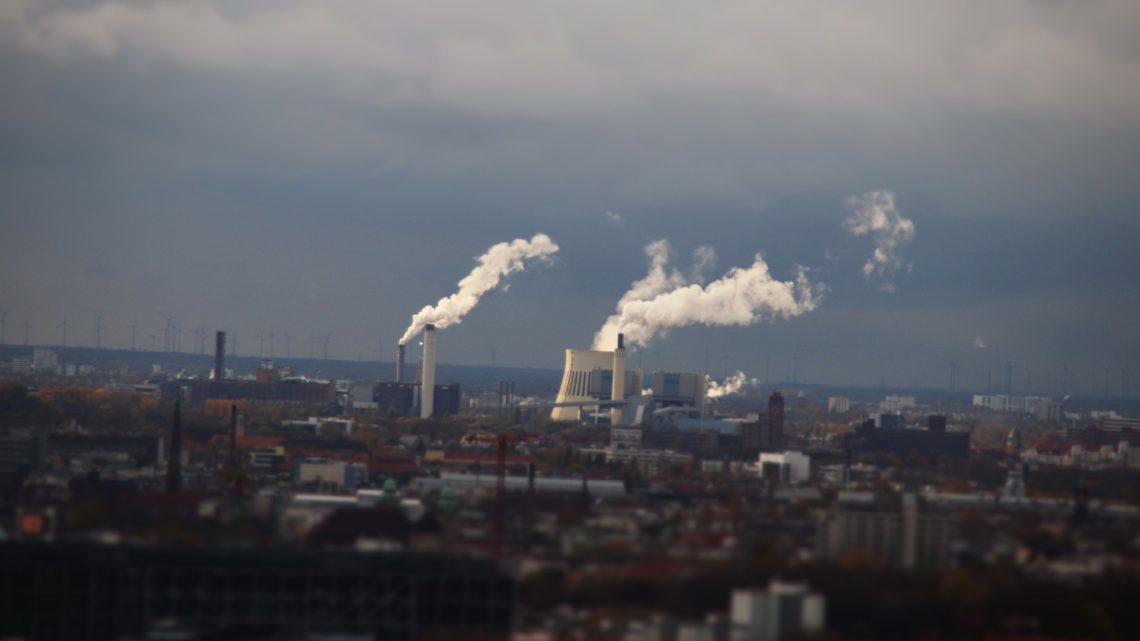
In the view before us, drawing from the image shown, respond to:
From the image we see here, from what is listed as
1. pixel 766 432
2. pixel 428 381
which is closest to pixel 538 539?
pixel 766 432

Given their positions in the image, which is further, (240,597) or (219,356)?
(219,356)

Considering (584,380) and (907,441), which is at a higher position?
(584,380)

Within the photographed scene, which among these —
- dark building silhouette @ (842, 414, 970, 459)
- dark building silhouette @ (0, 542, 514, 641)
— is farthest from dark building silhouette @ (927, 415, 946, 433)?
dark building silhouette @ (0, 542, 514, 641)

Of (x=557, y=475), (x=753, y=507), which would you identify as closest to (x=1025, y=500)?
(x=753, y=507)

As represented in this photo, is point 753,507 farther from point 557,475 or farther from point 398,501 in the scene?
point 557,475

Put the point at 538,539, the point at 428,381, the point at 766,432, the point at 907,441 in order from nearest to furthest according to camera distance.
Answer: the point at 538,539 → the point at 766,432 → the point at 907,441 → the point at 428,381

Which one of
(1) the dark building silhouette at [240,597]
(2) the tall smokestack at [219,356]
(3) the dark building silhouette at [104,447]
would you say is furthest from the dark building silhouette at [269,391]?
(1) the dark building silhouette at [240,597]

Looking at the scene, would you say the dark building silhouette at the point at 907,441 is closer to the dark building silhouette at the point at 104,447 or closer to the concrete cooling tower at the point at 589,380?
the concrete cooling tower at the point at 589,380

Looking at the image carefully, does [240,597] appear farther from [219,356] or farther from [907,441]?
[219,356]

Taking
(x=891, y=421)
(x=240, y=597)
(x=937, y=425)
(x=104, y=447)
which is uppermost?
(x=891, y=421)
